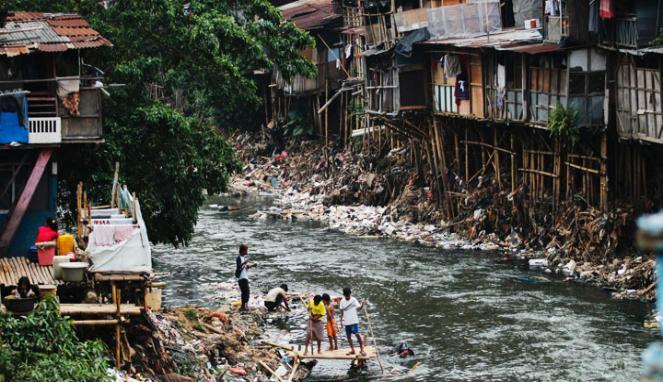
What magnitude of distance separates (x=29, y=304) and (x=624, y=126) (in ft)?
51.6

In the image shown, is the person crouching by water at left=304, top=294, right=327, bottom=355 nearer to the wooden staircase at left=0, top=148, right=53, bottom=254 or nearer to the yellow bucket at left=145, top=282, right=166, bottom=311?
the yellow bucket at left=145, top=282, right=166, bottom=311

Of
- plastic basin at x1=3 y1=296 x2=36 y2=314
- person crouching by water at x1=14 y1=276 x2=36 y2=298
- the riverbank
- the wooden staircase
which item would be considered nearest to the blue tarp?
the wooden staircase

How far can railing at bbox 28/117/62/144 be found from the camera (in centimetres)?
1924

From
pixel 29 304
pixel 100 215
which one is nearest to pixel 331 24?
pixel 100 215

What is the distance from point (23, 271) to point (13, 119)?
10.6 feet

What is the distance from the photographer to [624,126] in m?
25.2

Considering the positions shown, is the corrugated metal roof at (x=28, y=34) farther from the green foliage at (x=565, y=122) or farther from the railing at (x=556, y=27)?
the railing at (x=556, y=27)

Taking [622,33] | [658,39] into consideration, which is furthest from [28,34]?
[622,33]

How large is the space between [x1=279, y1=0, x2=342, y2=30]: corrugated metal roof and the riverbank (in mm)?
5258

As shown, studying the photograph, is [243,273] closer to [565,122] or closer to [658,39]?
[565,122]

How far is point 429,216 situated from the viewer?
3384 centimetres

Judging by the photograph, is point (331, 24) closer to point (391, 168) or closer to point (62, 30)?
point (391, 168)

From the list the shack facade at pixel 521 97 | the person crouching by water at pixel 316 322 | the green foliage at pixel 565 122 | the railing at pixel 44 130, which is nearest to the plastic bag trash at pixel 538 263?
the shack facade at pixel 521 97

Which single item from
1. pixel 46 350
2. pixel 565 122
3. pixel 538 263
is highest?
pixel 565 122
